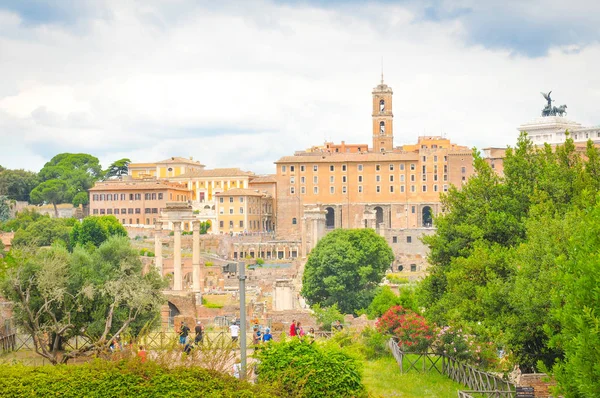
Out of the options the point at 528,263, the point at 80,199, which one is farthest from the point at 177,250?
the point at 80,199

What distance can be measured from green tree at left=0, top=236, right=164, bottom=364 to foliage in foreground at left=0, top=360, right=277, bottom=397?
6307mm

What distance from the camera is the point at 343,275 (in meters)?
44.9

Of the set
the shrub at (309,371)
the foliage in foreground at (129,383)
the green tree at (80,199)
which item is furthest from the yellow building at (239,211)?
the foliage in foreground at (129,383)

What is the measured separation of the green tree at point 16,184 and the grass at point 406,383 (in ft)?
278

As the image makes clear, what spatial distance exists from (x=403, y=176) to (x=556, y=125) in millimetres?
20575

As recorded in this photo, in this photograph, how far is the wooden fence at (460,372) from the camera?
15.4 metres

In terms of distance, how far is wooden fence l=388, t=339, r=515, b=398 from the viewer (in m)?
Answer: 15.4

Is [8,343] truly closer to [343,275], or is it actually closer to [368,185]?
[343,275]

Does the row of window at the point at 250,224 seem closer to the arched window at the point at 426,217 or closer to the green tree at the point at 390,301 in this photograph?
the arched window at the point at 426,217

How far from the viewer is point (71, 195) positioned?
97625 millimetres

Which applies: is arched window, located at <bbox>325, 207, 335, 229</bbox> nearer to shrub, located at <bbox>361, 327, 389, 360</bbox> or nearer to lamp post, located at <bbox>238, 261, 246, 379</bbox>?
shrub, located at <bbox>361, 327, 389, 360</bbox>

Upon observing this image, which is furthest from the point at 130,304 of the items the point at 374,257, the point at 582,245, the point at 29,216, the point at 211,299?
the point at 29,216

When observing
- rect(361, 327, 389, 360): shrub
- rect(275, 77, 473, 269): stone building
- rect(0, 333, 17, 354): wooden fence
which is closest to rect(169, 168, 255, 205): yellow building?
rect(275, 77, 473, 269): stone building

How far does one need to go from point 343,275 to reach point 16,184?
2472 inches
